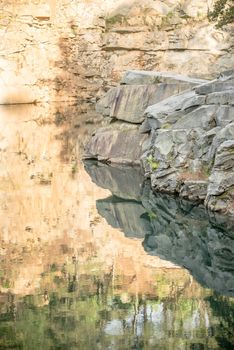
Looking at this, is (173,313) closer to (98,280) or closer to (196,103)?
(98,280)

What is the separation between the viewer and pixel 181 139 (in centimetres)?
2517

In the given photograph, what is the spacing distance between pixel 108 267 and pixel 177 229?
453 cm

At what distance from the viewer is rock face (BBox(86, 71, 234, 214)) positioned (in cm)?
2116

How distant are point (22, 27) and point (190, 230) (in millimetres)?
58124

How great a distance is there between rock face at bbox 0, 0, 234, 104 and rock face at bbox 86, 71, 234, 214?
3378cm

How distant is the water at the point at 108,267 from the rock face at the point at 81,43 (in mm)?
41510

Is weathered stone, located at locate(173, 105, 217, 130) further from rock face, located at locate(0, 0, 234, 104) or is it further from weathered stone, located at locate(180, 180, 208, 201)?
rock face, located at locate(0, 0, 234, 104)

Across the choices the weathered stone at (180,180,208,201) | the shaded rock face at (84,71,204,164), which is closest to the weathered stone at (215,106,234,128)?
the weathered stone at (180,180,208,201)

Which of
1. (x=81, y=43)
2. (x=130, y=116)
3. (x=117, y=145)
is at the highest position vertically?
(x=81, y=43)

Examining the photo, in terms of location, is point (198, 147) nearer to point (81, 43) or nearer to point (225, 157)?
point (225, 157)

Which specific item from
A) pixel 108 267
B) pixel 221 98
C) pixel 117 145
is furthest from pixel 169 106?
pixel 108 267

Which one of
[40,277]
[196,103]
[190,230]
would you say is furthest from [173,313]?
[196,103]

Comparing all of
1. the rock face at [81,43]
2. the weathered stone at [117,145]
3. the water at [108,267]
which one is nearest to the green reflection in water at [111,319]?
the water at [108,267]

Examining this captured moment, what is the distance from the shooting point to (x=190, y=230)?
19203 mm
